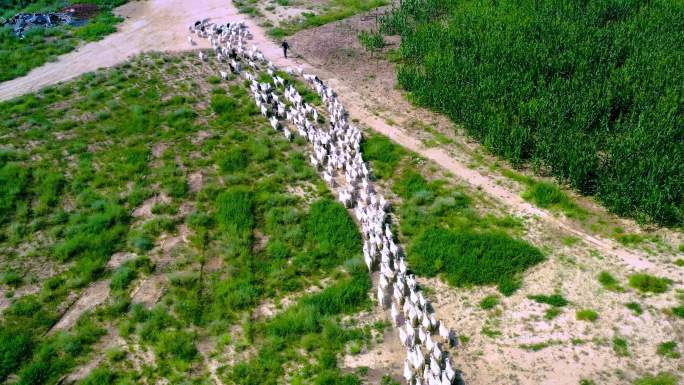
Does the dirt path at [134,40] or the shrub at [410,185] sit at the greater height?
the dirt path at [134,40]

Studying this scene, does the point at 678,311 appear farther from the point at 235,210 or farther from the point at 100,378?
the point at 100,378

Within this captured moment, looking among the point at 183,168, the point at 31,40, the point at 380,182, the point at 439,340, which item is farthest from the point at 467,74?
the point at 31,40

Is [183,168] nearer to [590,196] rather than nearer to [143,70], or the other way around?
[143,70]

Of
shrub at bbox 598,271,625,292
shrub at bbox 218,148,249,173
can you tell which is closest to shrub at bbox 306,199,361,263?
shrub at bbox 218,148,249,173

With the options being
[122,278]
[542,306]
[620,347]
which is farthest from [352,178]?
[620,347]

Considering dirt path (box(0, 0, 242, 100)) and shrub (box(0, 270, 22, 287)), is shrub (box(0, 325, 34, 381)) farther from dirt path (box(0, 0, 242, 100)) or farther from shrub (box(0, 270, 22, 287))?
dirt path (box(0, 0, 242, 100))

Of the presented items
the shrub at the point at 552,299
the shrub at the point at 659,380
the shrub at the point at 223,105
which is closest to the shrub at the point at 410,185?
the shrub at the point at 552,299

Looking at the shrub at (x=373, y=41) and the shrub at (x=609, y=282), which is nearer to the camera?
the shrub at (x=609, y=282)

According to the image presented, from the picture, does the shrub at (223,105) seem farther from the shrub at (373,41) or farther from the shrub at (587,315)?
the shrub at (587,315)
